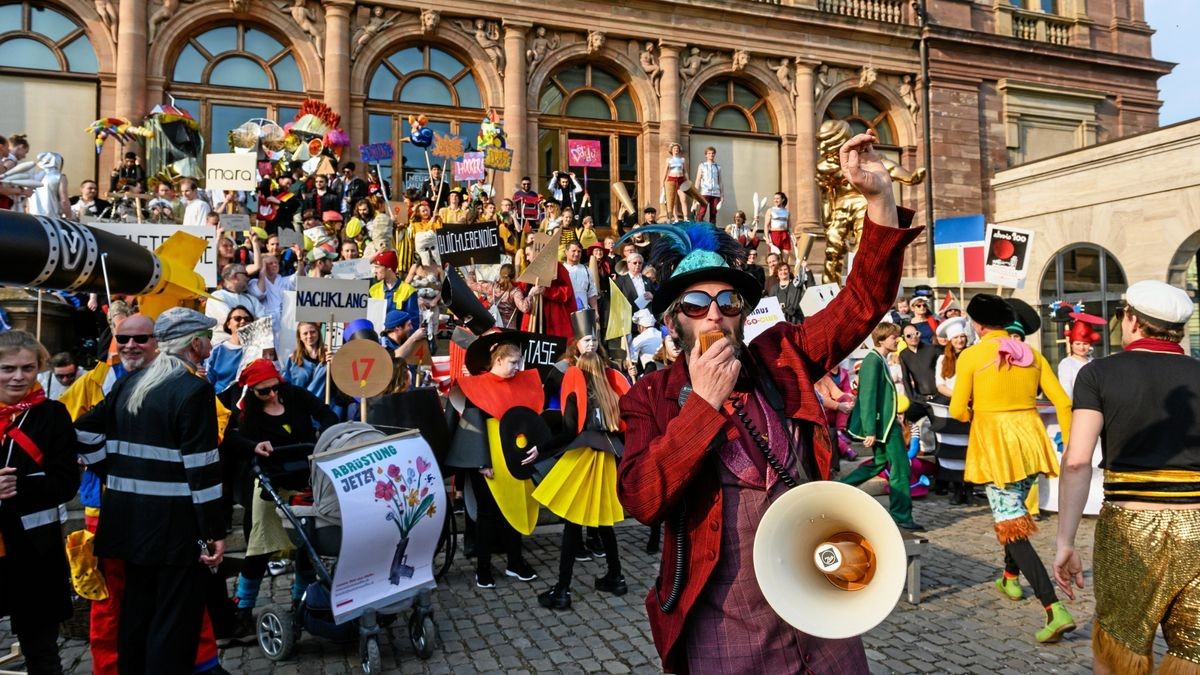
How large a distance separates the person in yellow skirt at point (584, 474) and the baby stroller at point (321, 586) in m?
1.16

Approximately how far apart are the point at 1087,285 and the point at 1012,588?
60.8ft

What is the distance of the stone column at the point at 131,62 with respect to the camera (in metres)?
16.6

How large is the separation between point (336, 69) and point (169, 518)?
1661 centimetres

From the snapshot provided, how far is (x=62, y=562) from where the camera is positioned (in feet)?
12.7

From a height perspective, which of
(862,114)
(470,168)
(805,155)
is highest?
(862,114)

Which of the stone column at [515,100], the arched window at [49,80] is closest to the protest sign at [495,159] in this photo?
the stone column at [515,100]

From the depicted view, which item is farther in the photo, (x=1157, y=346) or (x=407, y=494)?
(x=407, y=494)

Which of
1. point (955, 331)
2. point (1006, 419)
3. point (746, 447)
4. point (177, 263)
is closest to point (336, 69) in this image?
point (177, 263)

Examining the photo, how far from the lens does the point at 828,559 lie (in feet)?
6.43

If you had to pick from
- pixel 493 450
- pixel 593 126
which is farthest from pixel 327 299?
pixel 593 126

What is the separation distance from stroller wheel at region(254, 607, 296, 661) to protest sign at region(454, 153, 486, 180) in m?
10.6

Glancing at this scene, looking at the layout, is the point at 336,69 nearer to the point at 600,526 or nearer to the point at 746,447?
the point at 600,526

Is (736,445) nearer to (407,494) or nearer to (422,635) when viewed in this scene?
(407,494)

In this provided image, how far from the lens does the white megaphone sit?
6.11 ft
